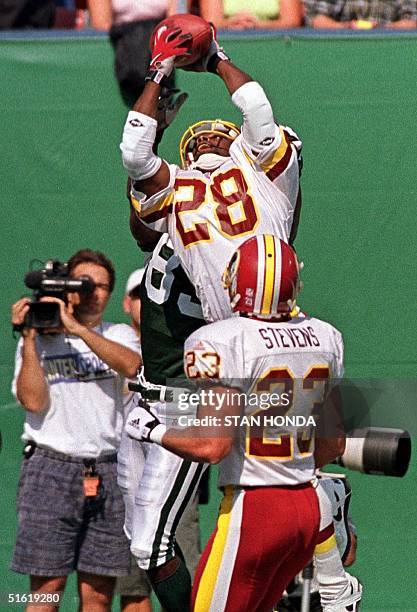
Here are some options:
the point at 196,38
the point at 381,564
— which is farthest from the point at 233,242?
the point at 381,564

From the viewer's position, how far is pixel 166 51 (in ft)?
16.7

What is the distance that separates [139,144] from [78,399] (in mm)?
1618

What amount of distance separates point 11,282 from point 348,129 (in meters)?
1.88

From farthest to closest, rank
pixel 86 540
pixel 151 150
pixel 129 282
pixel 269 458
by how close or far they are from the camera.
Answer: pixel 129 282 → pixel 86 540 → pixel 151 150 → pixel 269 458

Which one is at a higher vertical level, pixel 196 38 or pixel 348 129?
pixel 196 38

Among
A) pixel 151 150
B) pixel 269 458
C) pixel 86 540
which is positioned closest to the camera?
pixel 269 458

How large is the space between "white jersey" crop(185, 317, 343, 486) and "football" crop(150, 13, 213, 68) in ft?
3.75

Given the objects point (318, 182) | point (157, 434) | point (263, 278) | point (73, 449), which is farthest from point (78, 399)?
point (263, 278)

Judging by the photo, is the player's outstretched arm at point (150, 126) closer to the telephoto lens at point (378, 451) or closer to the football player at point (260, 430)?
the football player at point (260, 430)

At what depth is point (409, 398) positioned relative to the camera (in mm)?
6855

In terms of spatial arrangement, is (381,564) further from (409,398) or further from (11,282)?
(11,282)

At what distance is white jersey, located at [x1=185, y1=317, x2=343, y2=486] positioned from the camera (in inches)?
177

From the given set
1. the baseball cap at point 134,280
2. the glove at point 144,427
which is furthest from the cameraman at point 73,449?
the glove at point 144,427

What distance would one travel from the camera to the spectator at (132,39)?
659 cm
